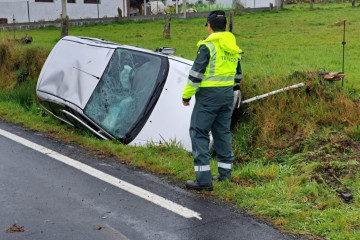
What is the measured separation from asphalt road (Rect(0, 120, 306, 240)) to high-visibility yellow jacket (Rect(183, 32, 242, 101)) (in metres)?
1.17

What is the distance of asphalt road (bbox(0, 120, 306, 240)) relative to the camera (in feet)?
15.0

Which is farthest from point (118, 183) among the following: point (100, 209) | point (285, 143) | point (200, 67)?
point (285, 143)

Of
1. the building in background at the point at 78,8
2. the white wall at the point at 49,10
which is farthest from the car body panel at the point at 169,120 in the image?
the white wall at the point at 49,10

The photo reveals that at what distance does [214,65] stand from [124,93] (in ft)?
7.62

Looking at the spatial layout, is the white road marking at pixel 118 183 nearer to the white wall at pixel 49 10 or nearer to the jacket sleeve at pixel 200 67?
the jacket sleeve at pixel 200 67

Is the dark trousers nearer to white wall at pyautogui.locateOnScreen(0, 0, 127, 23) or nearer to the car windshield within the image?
the car windshield

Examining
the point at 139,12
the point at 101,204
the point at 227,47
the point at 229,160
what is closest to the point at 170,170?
the point at 229,160

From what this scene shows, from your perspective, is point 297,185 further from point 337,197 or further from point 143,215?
point 143,215

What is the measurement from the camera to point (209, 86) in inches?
221

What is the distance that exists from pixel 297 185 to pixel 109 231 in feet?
7.03

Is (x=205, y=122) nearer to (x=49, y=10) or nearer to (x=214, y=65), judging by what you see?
(x=214, y=65)

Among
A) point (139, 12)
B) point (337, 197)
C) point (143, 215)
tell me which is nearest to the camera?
point (143, 215)

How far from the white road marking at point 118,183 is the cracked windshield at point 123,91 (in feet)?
2.92

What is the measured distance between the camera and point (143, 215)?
16.3 feet
